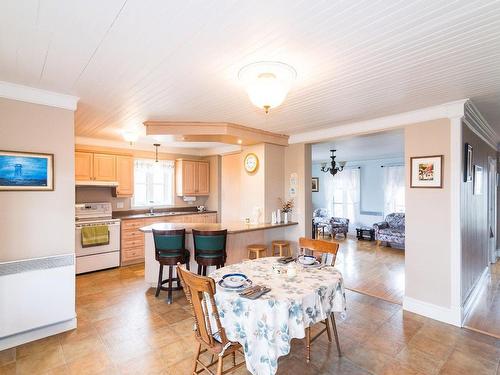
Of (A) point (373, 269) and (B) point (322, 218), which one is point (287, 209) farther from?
(B) point (322, 218)

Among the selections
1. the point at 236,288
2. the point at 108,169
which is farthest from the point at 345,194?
the point at 236,288

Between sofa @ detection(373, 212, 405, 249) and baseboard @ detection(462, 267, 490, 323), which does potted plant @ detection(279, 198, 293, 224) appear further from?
sofa @ detection(373, 212, 405, 249)

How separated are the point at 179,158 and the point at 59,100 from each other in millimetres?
3763

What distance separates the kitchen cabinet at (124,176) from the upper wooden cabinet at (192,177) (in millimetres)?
1126

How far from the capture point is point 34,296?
2.62m

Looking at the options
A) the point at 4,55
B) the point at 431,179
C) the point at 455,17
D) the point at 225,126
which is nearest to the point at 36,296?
the point at 4,55

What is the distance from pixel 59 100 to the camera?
2.78 meters

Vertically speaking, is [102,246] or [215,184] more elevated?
[215,184]

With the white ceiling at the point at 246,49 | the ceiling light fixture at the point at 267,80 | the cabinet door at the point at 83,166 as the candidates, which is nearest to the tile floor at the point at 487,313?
the white ceiling at the point at 246,49

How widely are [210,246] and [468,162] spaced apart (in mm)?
3390

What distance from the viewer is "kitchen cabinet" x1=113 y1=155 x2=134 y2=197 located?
5.39 metres

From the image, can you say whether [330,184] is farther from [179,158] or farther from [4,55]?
[4,55]

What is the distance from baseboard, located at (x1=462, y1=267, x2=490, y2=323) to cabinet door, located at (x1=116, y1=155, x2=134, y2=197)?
5.78 metres

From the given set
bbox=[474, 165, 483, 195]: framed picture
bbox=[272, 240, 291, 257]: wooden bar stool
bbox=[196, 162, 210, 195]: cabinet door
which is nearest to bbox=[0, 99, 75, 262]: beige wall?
bbox=[272, 240, 291, 257]: wooden bar stool
